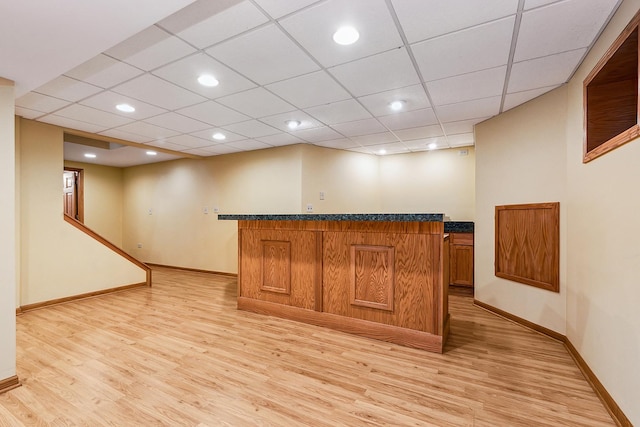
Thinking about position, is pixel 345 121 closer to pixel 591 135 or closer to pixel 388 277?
pixel 388 277

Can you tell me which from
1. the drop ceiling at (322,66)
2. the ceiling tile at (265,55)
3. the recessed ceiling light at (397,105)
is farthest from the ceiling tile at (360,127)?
the ceiling tile at (265,55)

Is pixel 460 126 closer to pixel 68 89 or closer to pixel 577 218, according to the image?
pixel 577 218

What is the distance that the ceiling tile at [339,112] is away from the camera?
3.49 metres

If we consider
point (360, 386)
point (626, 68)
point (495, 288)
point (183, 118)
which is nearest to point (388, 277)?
point (360, 386)

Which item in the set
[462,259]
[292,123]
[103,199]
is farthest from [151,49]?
[103,199]

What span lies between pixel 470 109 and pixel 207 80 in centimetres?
305

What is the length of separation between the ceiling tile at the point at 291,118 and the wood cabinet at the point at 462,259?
2.99 metres

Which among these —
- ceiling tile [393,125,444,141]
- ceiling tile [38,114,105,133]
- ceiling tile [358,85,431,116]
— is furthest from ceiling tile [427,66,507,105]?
ceiling tile [38,114,105,133]

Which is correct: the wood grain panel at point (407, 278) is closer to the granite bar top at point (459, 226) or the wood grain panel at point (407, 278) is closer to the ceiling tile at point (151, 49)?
the ceiling tile at point (151, 49)

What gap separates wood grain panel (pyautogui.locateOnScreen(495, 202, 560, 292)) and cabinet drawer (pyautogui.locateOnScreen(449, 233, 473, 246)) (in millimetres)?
1121

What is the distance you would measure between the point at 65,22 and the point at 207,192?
191 inches

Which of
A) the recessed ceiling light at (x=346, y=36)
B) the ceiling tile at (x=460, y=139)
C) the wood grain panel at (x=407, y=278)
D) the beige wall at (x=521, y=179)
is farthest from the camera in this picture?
the ceiling tile at (x=460, y=139)

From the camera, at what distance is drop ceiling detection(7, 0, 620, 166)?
6.14 ft

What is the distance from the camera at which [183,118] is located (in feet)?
12.7
